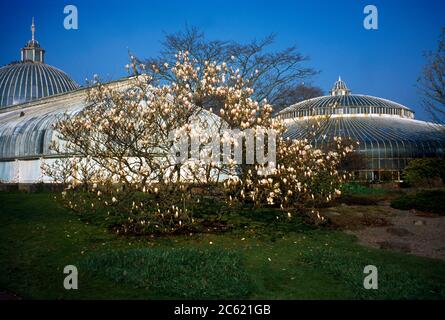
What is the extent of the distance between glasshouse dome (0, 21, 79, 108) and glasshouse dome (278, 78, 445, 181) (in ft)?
94.2

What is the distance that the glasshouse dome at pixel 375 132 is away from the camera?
113ft

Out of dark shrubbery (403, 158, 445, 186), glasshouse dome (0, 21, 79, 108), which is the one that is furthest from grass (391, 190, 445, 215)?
glasshouse dome (0, 21, 79, 108)

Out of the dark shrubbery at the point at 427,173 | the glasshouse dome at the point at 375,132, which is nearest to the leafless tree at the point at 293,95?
the glasshouse dome at the point at 375,132

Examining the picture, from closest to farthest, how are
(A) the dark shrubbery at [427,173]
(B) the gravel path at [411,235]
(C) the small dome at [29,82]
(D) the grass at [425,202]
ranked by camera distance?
(B) the gravel path at [411,235] < (D) the grass at [425,202] < (A) the dark shrubbery at [427,173] < (C) the small dome at [29,82]

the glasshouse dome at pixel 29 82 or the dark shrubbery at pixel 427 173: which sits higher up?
the glasshouse dome at pixel 29 82

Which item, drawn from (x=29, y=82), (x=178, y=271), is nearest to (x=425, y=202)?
(x=178, y=271)

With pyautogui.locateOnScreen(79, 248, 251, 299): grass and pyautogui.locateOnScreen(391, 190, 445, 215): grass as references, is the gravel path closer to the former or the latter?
pyautogui.locateOnScreen(391, 190, 445, 215): grass

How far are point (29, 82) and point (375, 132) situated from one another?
131 ft

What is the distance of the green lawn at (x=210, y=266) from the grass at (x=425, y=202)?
254 inches

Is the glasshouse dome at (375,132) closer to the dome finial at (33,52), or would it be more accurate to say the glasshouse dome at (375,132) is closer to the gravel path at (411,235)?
the gravel path at (411,235)

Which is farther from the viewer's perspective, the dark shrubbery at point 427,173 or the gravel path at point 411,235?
the dark shrubbery at point 427,173

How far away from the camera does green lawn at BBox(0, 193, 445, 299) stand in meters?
7.19

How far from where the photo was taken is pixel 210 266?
8188 millimetres

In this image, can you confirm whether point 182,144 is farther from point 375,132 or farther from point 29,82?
point 29,82
